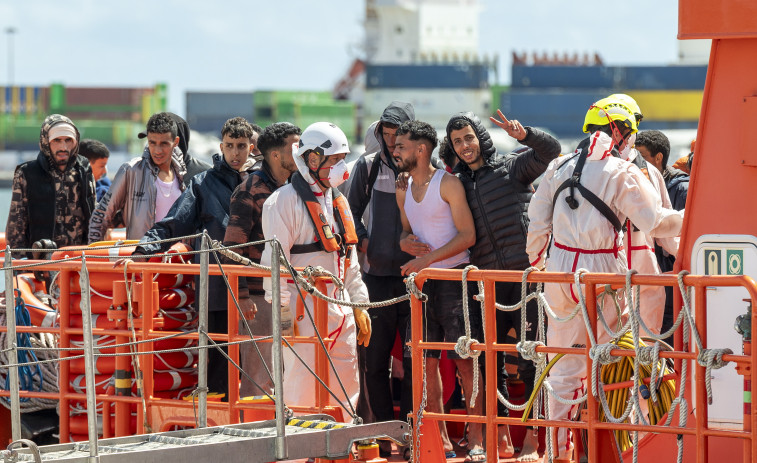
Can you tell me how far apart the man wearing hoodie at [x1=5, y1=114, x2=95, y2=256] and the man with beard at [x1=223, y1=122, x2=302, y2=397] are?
2113 millimetres

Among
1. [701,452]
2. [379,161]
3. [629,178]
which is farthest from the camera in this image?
[379,161]

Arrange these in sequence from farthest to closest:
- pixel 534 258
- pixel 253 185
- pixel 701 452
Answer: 1. pixel 253 185
2. pixel 534 258
3. pixel 701 452

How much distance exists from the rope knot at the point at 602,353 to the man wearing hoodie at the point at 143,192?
400 centimetres

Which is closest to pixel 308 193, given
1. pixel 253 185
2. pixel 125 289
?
pixel 253 185

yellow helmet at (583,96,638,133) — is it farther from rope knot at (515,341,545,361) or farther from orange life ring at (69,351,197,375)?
orange life ring at (69,351,197,375)

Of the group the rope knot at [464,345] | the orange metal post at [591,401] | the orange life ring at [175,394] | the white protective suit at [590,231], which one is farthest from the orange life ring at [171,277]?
the orange metal post at [591,401]

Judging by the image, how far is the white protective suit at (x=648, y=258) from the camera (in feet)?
19.8

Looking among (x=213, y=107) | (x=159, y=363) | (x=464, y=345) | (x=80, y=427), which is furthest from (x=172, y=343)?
(x=213, y=107)

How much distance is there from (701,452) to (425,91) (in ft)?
300

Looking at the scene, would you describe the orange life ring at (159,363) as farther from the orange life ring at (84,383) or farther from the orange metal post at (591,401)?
the orange metal post at (591,401)

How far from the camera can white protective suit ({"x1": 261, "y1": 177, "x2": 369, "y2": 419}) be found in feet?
20.5

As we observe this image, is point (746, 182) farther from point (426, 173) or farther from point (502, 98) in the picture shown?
point (502, 98)

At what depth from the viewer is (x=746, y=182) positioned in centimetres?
486

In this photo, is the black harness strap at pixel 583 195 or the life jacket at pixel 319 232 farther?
the life jacket at pixel 319 232
